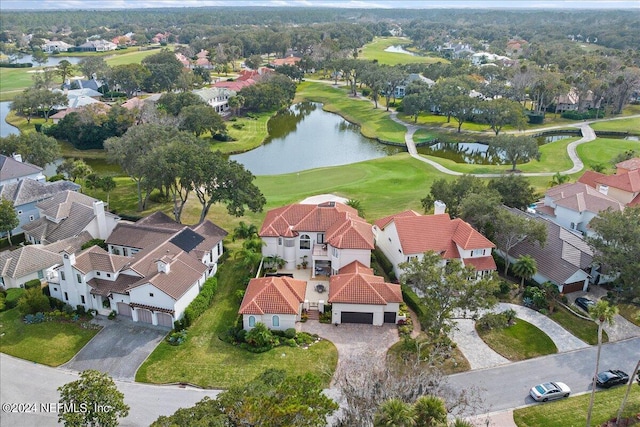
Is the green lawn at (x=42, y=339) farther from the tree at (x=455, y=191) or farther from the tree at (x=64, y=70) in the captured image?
the tree at (x=64, y=70)

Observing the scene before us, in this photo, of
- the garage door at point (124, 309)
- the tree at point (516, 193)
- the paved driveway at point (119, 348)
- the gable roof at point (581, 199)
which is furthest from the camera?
the tree at point (516, 193)

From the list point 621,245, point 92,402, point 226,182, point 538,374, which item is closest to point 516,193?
point 621,245

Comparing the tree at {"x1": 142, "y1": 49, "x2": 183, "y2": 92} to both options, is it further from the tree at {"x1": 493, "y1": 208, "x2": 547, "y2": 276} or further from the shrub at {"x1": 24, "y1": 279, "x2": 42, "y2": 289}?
the tree at {"x1": 493, "y1": 208, "x2": 547, "y2": 276}

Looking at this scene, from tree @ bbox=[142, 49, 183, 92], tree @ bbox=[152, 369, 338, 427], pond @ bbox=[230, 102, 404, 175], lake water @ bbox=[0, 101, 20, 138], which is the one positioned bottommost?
pond @ bbox=[230, 102, 404, 175]

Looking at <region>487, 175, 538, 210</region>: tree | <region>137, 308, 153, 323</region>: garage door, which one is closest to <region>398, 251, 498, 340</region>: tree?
<region>137, 308, 153, 323</region>: garage door

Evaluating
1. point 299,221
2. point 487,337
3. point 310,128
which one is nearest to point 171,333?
point 299,221

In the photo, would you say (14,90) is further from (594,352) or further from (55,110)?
(594,352)

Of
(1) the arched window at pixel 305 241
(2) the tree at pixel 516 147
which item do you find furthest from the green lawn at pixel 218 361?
(2) the tree at pixel 516 147
